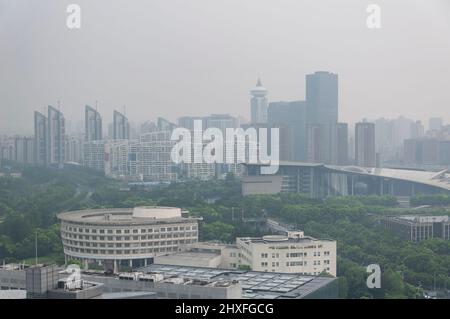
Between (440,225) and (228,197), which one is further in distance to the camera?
(228,197)

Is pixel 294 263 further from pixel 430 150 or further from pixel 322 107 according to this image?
pixel 430 150

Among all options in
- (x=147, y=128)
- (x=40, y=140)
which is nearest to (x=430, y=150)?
(x=147, y=128)

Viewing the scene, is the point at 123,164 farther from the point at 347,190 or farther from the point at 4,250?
the point at 4,250

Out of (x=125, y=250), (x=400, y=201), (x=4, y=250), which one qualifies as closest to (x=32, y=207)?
(x=4, y=250)

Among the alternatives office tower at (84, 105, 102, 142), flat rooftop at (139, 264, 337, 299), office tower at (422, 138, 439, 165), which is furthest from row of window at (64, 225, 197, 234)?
office tower at (422, 138, 439, 165)

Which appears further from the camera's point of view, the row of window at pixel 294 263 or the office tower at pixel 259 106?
the office tower at pixel 259 106

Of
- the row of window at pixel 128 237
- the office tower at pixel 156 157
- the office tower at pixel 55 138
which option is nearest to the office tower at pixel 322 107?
the office tower at pixel 156 157

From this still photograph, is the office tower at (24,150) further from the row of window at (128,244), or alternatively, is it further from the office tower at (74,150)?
the row of window at (128,244)
